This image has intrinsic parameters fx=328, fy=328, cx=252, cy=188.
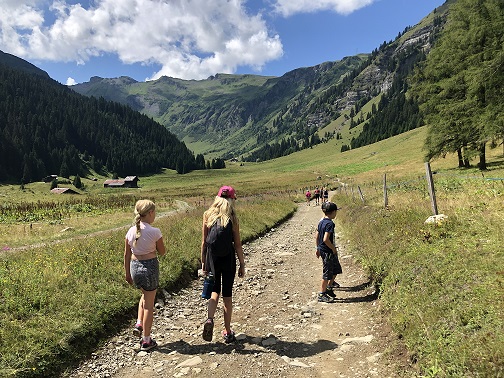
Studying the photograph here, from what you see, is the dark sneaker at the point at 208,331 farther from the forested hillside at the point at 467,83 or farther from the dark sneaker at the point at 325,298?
the forested hillside at the point at 467,83

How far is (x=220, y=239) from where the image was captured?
20.9 feet

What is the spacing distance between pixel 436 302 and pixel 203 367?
13.7 feet

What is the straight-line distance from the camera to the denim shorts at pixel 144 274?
6445 millimetres

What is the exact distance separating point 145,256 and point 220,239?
1.54 m

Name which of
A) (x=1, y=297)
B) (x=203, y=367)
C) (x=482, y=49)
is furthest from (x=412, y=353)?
(x=482, y=49)

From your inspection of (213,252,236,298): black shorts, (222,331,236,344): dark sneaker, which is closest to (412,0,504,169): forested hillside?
(213,252,236,298): black shorts

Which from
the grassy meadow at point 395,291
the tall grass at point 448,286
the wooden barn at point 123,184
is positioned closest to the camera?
the tall grass at point 448,286

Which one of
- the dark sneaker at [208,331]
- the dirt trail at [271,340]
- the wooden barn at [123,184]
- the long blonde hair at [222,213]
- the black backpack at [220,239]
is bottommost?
the dirt trail at [271,340]

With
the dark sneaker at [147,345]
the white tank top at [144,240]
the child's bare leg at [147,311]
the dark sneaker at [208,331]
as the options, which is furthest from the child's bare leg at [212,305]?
the white tank top at [144,240]

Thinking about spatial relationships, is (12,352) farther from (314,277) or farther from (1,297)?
(314,277)

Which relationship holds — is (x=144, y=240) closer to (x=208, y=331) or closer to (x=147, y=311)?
(x=147, y=311)

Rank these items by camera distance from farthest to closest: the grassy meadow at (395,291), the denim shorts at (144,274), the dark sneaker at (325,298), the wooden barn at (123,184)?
the wooden barn at (123,184) → the dark sneaker at (325,298) → the denim shorts at (144,274) → the grassy meadow at (395,291)

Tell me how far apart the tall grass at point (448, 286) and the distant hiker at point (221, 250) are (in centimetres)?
320

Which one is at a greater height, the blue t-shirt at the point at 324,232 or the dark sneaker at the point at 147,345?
the blue t-shirt at the point at 324,232
